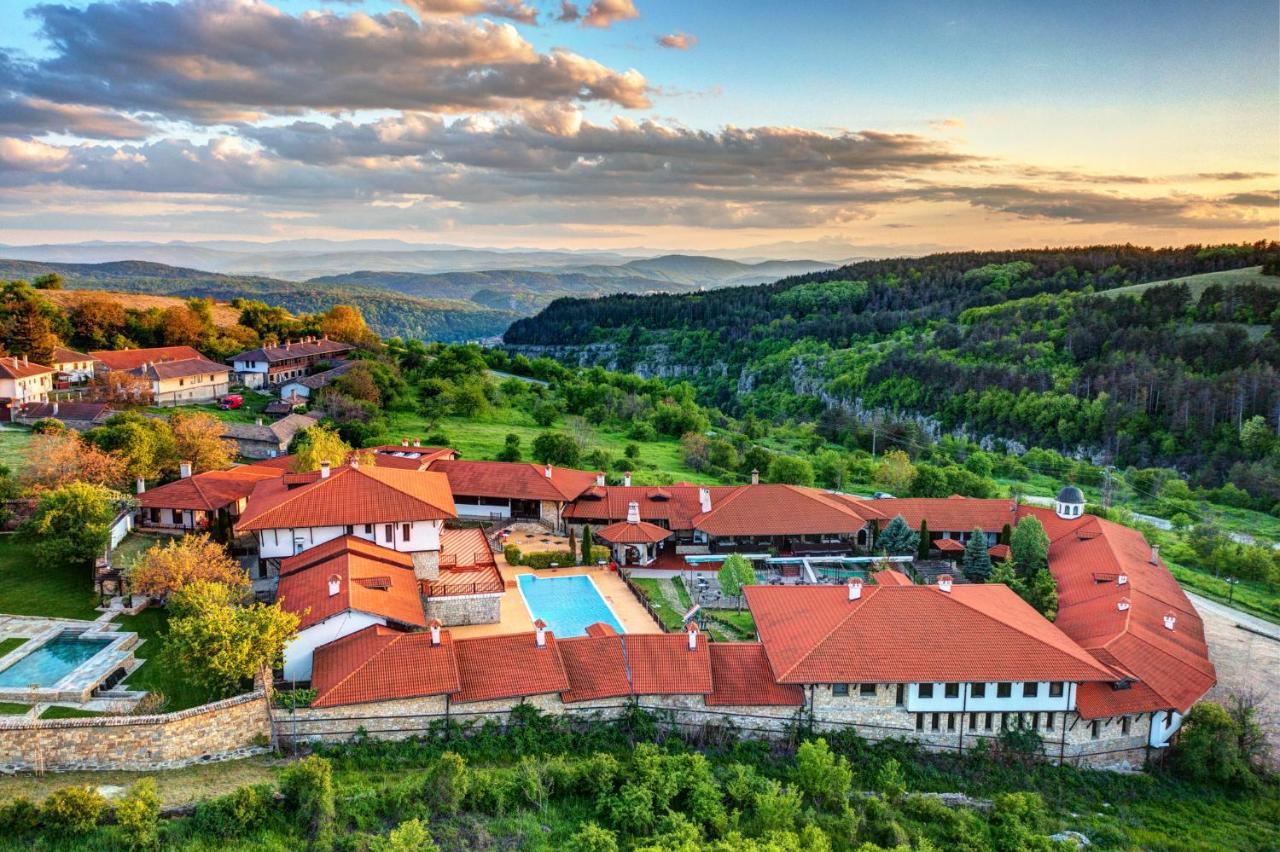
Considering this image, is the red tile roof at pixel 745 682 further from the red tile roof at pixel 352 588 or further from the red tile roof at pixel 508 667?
the red tile roof at pixel 352 588

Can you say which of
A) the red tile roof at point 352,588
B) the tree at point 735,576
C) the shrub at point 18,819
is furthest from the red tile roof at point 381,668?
the tree at point 735,576

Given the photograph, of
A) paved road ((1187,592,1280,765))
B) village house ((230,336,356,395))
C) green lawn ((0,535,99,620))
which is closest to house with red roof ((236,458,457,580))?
green lawn ((0,535,99,620))

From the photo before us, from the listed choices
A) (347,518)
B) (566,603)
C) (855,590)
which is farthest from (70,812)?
(855,590)

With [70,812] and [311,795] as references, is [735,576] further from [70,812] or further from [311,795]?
[70,812]

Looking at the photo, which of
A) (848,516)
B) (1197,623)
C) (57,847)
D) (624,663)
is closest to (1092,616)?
(1197,623)

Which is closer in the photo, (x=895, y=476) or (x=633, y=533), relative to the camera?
(x=633, y=533)

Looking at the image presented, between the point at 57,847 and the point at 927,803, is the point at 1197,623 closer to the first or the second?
the point at 927,803

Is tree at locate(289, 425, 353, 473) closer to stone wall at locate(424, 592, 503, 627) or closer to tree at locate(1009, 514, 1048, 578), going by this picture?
stone wall at locate(424, 592, 503, 627)
